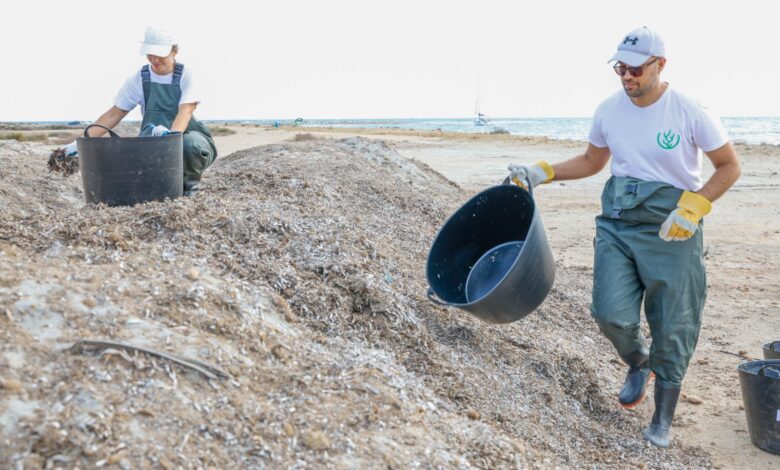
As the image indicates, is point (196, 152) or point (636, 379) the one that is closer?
point (636, 379)

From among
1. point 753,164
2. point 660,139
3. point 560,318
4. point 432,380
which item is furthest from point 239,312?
point 753,164

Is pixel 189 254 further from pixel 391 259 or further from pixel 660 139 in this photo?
pixel 660 139

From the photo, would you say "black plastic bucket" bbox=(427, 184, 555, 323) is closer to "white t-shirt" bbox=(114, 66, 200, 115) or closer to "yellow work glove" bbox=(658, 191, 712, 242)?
"yellow work glove" bbox=(658, 191, 712, 242)

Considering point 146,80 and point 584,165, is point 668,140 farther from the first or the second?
point 146,80

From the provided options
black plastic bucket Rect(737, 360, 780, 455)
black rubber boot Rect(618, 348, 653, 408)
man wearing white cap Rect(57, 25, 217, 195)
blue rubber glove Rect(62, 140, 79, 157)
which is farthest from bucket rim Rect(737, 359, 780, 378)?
blue rubber glove Rect(62, 140, 79, 157)

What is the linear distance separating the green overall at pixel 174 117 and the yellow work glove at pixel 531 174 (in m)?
2.46

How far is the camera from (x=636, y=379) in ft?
12.5

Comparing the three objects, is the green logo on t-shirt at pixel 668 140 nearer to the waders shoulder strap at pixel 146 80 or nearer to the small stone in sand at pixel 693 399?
the small stone in sand at pixel 693 399

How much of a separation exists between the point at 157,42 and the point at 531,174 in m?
2.51

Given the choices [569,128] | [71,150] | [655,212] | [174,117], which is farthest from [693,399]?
[569,128]

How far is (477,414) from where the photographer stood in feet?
10.3

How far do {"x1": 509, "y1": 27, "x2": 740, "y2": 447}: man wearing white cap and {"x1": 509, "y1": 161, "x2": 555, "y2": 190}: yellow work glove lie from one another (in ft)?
1.03

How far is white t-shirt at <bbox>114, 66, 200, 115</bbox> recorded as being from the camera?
5.11 m

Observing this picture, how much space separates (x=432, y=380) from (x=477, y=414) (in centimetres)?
27
